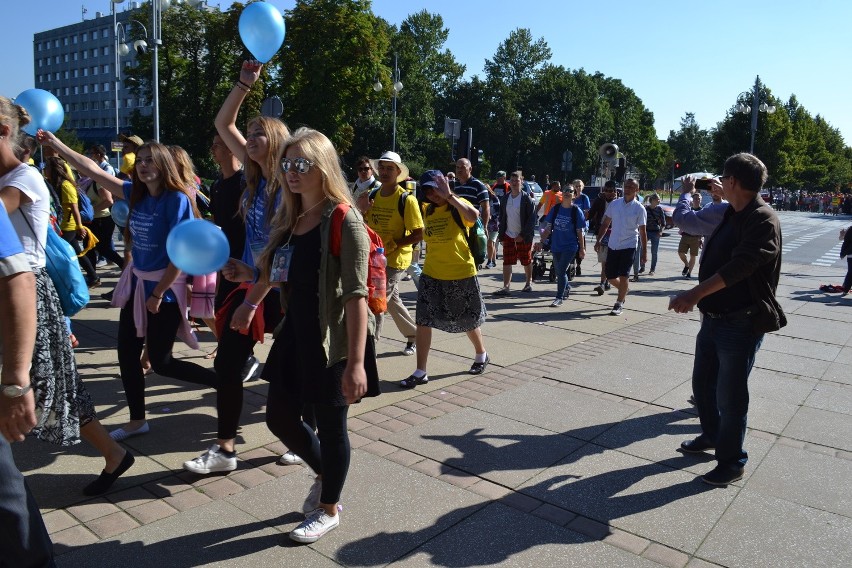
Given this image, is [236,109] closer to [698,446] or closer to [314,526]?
[314,526]

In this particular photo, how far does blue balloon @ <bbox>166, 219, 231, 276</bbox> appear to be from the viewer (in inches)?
115

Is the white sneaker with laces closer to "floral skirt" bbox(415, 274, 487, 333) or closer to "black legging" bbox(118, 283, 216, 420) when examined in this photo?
"floral skirt" bbox(415, 274, 487, 333)

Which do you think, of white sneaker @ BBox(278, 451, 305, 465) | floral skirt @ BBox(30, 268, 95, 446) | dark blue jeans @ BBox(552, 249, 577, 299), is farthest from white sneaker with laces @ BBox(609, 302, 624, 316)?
floral skirt @ BBox(30, 268, 95, 446)

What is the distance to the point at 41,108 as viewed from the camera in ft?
14.3

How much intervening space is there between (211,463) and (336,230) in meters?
1.69

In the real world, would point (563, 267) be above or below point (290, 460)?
above

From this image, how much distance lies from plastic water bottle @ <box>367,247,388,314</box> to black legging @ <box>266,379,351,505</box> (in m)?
0.47

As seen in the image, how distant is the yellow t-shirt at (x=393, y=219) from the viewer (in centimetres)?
601

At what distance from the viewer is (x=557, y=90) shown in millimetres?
68812

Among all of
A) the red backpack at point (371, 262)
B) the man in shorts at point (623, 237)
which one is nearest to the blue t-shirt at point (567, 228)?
the man in shorts at point (623, 237)

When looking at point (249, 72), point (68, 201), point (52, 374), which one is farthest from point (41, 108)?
point (68, 201)

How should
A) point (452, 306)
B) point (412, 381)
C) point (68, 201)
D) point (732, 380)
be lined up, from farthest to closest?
point (68, 201) → point (452, 306) → point (412, 381) → point (732, 380)

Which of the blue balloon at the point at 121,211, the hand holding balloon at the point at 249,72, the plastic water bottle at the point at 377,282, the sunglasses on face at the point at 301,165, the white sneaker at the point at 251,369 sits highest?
the hand holding balloon at the point at 249,72

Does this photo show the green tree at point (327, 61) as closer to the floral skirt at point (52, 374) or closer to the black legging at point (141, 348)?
the black legging at point (141, 348)
